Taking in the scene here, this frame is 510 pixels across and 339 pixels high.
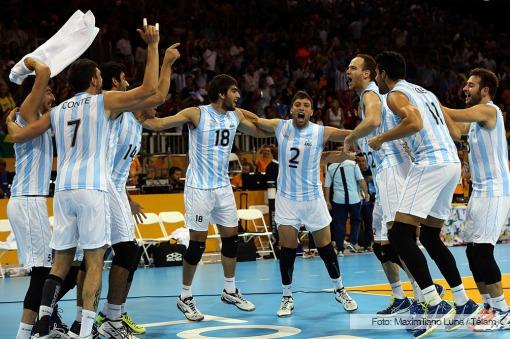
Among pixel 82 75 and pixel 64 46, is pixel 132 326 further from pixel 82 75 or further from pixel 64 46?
pixel 64 46

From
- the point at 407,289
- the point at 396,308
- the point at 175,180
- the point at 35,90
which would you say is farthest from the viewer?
the point at 175,180

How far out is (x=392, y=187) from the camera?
28.4ft

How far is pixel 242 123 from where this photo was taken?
10078 mm

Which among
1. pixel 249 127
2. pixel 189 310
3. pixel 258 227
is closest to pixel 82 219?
pixel 189 310

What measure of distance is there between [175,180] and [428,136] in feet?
31.7

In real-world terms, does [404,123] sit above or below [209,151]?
above

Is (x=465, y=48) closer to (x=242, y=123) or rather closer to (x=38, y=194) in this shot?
(x=242, y=123)

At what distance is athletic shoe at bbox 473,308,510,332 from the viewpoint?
772 cm

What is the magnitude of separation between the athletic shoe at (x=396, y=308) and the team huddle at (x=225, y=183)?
2 centimetres

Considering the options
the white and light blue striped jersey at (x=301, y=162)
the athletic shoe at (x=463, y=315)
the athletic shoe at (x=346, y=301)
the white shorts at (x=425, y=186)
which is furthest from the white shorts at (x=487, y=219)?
the white and light blue striped jersey at (x=301, y=162)

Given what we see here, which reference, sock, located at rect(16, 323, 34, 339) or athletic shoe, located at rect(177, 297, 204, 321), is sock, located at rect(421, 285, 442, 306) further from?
sock, located at rect(16, 323, 34, 339)

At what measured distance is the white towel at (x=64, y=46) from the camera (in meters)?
7.44

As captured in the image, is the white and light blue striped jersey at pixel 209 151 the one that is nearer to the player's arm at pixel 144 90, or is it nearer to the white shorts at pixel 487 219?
the player's arm at pixel 144 90

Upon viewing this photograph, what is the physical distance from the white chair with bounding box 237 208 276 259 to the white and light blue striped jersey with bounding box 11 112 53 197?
847 centimetres
